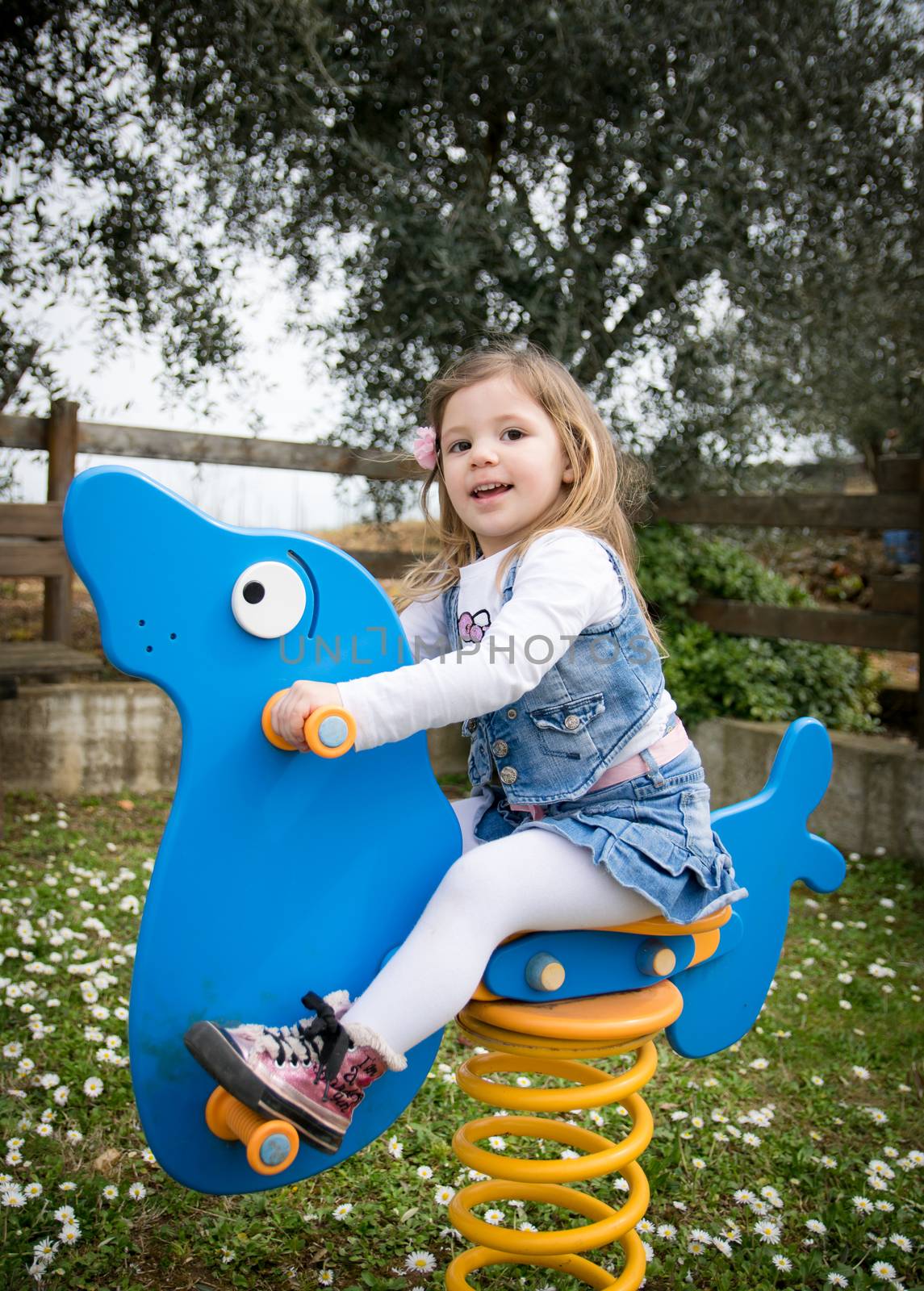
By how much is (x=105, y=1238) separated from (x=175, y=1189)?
10.0 inches

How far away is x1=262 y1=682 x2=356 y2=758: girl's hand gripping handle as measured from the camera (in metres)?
1.44

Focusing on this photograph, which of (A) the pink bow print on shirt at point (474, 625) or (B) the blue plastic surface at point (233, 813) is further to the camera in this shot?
(A) the pink bow print on shirt at point (474, 625)

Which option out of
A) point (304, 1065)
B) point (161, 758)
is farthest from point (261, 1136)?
point (161, 758)

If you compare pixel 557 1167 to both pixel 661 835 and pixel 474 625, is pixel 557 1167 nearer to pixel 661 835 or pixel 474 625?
pixel 661 835

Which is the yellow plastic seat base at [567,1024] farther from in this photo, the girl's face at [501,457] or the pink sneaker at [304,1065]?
the girl's face at [501,457]

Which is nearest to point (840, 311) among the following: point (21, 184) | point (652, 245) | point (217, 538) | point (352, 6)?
point (652, 245)

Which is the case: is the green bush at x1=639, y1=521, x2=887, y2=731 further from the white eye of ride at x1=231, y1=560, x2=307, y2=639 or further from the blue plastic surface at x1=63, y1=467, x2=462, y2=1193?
the white eye of ride at x1=231, y1=560, x2=307, y2=639

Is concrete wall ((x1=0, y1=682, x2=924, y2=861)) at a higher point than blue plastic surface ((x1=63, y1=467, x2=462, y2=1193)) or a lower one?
lower

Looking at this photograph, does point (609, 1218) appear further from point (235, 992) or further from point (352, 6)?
point (352, 6)

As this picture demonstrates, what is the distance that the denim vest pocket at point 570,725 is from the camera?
177 centimetres

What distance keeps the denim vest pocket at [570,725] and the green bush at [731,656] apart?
387 centimetres

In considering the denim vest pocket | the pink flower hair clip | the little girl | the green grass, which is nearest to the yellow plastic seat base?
the little girl

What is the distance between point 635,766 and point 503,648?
15.5 inches

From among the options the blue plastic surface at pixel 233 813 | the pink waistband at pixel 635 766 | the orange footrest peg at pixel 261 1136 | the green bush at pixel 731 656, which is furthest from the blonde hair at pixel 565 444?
the green bush at pixel 731 656
